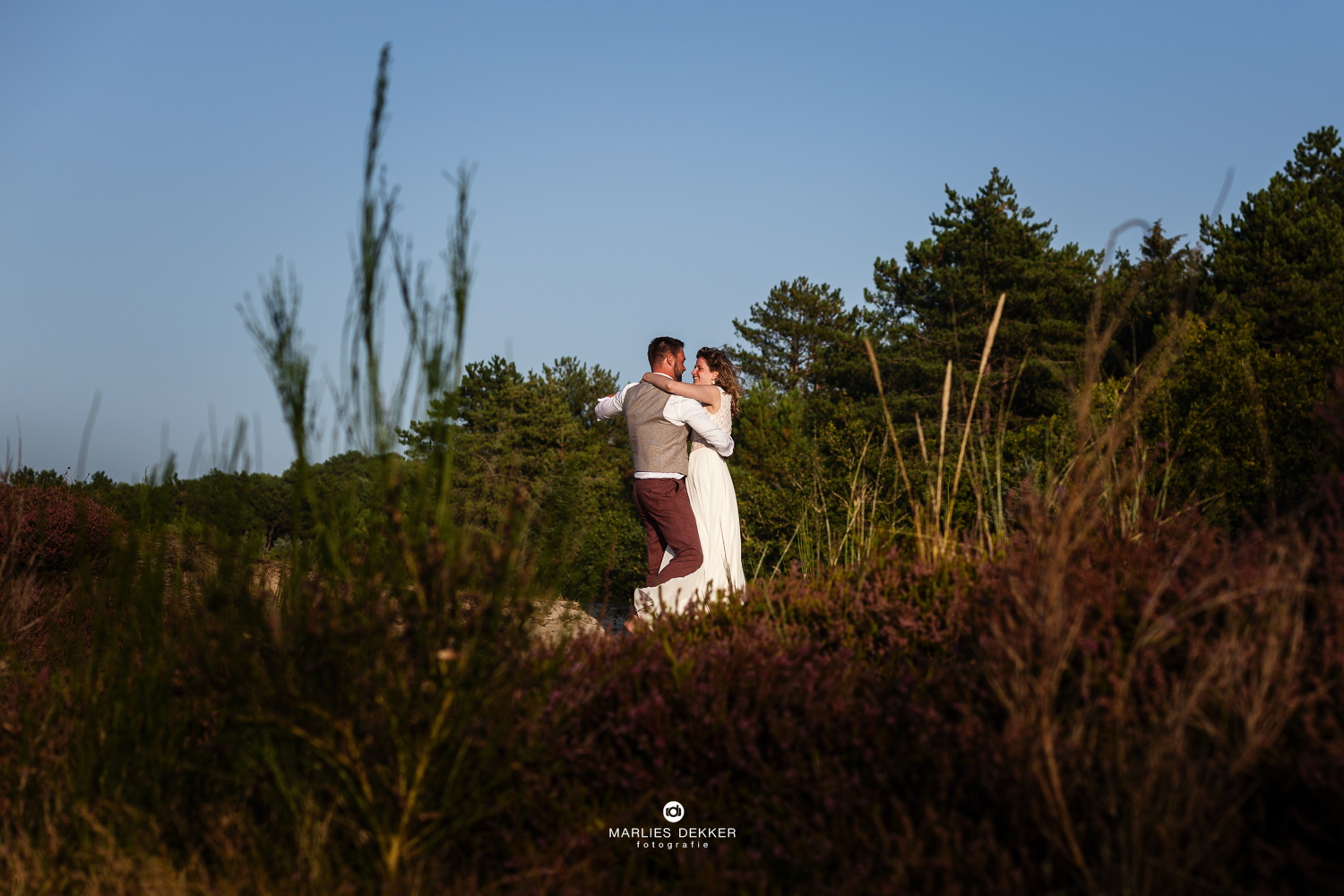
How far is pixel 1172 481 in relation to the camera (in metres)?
11.6

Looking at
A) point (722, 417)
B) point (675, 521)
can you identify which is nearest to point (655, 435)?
point (675, 521)

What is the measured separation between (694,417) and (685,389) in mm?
204

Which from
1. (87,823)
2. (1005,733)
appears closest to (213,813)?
(87,823)

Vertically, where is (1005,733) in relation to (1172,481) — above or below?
below

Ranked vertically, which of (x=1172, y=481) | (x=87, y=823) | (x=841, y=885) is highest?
(x=1172, y=481)

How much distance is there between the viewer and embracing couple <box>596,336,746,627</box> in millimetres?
5660

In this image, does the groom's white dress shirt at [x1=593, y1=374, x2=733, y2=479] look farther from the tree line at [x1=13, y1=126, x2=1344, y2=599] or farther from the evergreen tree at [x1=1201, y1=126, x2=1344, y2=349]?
the evergreen tree at [x1=1201, y1=126, x2=1344, y2=349]

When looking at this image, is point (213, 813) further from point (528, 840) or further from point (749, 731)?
point (749, 731)

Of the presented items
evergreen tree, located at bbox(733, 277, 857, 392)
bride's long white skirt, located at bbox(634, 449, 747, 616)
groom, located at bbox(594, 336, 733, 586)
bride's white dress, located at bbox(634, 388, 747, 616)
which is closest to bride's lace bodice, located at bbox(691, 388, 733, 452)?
bride's white dress, located at bbox(634, 388, 747, 616)

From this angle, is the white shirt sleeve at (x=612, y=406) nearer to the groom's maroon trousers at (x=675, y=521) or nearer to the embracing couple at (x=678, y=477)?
the embracing couple at (x=678, y=477)

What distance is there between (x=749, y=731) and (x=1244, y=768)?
1.26 metres

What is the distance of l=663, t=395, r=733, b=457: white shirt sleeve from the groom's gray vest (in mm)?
38

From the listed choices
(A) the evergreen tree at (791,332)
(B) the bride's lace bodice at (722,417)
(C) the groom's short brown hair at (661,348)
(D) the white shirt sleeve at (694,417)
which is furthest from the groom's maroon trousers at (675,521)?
(A) the evergreen tree at (791,332)

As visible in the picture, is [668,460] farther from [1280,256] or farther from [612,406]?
[1280,256]
